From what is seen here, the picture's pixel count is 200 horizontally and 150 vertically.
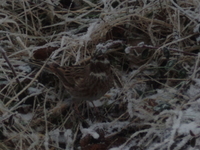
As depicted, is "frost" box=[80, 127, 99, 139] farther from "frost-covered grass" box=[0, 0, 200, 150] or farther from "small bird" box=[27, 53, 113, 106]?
"small bird" box=[27, 53, 113, 106]

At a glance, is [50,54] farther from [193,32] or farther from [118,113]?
[193,32]

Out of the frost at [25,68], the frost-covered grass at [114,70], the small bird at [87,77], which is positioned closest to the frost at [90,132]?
the frost-covered grass at [114,70]

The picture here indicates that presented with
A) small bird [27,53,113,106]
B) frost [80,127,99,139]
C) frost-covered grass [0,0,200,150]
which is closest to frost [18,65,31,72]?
frost-covered grass [0,0,200,150]

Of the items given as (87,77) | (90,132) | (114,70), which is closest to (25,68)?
(87,77)

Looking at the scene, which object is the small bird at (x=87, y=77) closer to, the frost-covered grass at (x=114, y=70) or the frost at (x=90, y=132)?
the frost-covered grass at (x=114, y=70)

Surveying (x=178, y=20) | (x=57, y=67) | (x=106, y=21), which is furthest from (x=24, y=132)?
(x=178, y=20)

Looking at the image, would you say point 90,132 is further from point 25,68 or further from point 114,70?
point 25,68
